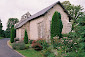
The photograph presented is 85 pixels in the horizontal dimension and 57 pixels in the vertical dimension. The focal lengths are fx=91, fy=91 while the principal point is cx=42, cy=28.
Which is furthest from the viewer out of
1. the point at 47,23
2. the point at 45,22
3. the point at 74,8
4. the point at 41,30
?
the point at 74,8

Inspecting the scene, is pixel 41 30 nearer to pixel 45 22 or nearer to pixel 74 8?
pixel 45 22

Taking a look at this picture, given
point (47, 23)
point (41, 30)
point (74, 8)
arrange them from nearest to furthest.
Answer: point (47, 23), point (41, 30), point (74, 8)

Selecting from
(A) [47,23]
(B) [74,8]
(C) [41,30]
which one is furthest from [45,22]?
(B) [74,8]

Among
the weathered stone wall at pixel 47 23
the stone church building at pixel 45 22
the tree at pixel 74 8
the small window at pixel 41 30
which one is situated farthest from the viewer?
the tree at pixel 74 8

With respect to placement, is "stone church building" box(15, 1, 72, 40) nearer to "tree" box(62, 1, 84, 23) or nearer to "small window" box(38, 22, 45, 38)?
"small window" box(38, 22, 45, 38)

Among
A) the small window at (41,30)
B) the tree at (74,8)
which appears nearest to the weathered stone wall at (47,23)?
the small window at (41,30)

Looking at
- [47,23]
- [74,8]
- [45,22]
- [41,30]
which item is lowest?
[41,30]

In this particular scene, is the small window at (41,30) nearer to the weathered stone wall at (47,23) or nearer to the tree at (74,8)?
the weathered stone wall at (47,23)

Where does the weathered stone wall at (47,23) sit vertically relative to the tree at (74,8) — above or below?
below

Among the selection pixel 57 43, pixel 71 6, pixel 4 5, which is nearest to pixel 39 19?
pixel 4 5

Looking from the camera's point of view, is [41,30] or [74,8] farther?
[74,8]

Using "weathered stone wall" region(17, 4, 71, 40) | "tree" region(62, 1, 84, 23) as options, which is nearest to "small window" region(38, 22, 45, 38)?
"weathered stone wall" region(17, 4, 71, 40)

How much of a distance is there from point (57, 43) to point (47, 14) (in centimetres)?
939

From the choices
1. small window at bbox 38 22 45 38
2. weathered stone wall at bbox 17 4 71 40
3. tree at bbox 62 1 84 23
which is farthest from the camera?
tree at bbox 62 1 84 23
